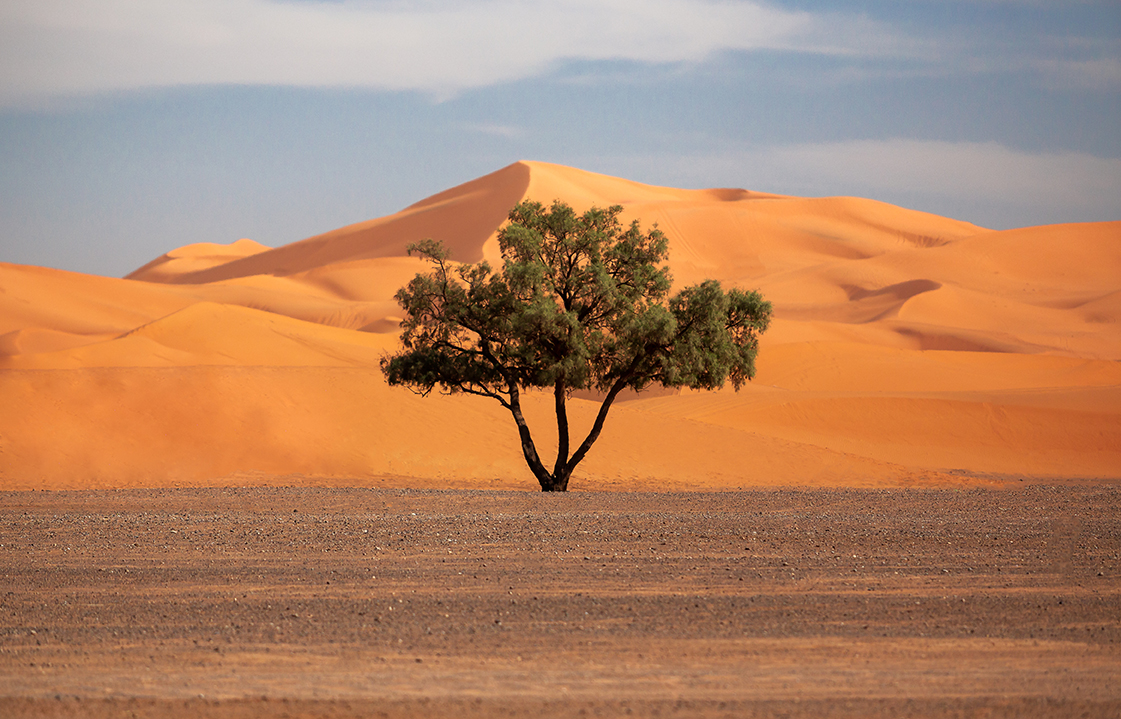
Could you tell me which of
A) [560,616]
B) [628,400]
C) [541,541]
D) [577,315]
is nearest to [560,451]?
[577,315]

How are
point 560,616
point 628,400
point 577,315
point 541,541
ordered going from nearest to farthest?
point 560,616, point 541,541, point 577,315, point 628,400

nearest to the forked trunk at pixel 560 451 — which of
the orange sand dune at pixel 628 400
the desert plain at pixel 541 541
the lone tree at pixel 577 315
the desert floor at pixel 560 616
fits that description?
the lone tree at pixel 577 315

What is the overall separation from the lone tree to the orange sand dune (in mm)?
4226

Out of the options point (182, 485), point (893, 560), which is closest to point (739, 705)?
point (893, 560)

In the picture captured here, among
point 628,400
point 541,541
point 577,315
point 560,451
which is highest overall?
point 577,315

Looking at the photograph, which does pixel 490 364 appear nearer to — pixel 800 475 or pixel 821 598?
pixel 800 475

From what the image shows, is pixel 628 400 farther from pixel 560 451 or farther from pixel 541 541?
pixel 541 541

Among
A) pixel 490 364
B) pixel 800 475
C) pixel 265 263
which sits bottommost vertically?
pixel 800 475

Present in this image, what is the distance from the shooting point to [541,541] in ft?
44.9

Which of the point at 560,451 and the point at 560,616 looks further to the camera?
the point at 560,451

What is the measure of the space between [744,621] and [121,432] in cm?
2336

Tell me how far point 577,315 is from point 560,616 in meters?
13.4

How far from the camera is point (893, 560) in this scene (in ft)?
39.3

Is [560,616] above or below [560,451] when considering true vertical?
below
